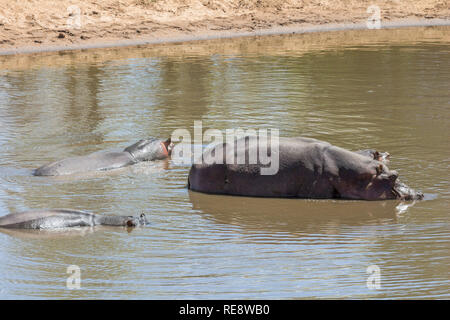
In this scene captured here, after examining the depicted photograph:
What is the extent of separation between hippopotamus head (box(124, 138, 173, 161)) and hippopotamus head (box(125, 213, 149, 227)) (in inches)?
107

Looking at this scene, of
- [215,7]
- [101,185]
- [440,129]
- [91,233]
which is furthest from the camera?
[215,7]

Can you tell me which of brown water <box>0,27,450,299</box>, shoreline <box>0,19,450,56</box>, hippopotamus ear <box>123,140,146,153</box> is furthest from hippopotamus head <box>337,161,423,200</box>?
shoreline <box>0,19,450,56</box>

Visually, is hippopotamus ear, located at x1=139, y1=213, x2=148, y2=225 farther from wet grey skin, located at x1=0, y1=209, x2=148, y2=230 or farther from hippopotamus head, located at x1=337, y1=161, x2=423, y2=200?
hippopotamus head, located at x1=337, y1=161, x2=423, y2=200

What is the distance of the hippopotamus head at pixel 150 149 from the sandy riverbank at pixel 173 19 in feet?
40.4

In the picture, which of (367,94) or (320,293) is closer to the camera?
(320,293)

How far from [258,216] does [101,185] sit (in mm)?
2210

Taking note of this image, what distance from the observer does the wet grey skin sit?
25.4ft

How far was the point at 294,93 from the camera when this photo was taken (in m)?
14.6

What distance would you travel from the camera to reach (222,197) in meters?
8.70

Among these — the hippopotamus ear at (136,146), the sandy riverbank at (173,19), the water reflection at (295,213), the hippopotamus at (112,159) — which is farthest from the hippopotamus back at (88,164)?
the sandy riverbank at (173,19)

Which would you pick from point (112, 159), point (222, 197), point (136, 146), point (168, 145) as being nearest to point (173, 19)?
point (168, 145)

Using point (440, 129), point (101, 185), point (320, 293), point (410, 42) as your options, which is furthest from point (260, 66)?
point (320, 293)
